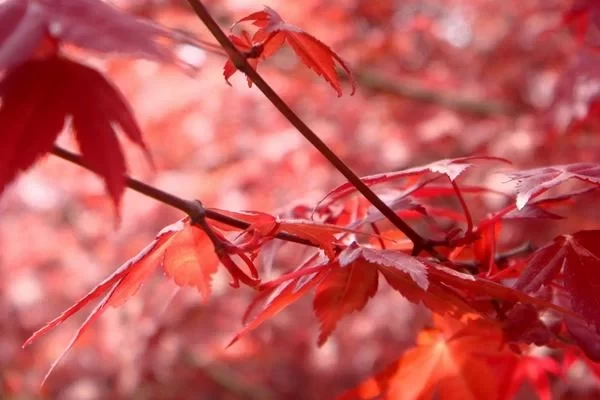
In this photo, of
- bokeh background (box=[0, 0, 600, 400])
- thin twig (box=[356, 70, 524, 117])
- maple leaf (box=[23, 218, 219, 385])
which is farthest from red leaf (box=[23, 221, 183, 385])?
thin twig (box=[356, 70, 524, 117])

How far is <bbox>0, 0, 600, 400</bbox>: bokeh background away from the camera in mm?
2027

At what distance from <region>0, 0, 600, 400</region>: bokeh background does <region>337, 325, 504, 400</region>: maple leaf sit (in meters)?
1.23

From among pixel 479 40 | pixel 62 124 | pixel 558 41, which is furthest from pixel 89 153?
pixel 479 40

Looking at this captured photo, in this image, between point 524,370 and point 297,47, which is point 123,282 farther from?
point 524,370

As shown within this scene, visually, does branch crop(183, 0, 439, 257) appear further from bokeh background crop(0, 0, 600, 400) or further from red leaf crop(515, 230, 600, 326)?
bokeh background crop(0, 0, 600, 400)

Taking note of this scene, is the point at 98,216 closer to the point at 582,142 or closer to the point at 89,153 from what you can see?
the point at 582,142

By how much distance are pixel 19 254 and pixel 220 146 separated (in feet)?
2.33

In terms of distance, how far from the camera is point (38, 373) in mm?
2451

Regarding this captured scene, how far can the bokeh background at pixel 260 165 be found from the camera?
2027mm

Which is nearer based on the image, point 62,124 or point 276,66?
point 62,124

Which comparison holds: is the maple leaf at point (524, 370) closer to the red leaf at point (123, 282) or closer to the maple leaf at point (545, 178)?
the maple leaf at point (545, 178)

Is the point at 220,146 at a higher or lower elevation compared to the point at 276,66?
lower

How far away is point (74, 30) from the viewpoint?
1.20ft

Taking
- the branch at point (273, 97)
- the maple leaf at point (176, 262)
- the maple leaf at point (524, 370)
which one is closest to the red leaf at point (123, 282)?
the maple leaf at point (176, 262)
